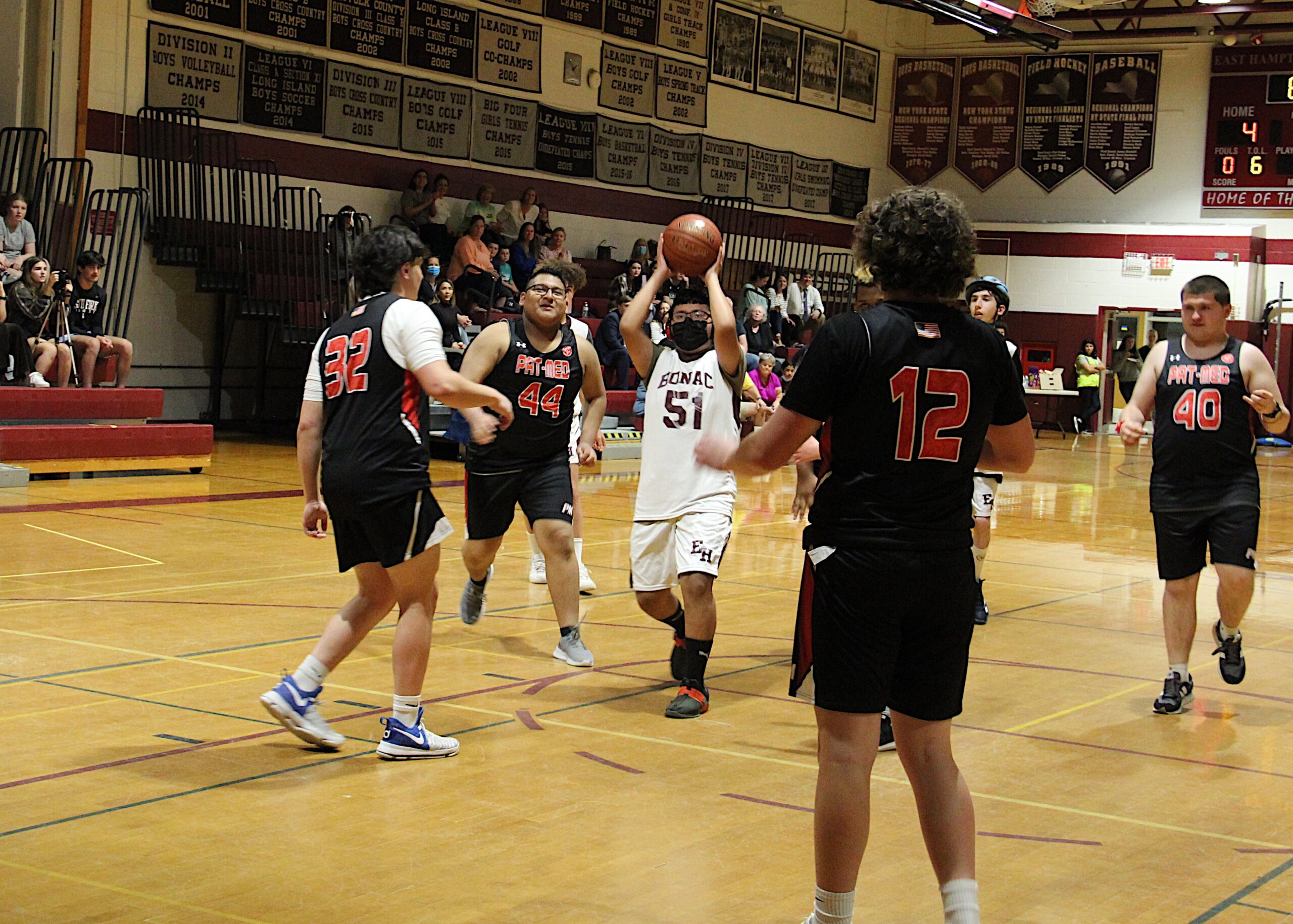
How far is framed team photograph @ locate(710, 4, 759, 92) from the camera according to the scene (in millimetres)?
24125

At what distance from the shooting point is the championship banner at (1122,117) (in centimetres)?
2672

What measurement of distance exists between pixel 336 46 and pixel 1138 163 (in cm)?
1556

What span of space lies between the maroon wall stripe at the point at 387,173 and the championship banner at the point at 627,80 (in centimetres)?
128

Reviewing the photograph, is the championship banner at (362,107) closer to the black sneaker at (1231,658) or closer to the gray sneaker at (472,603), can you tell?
the gray sneaker at (472,603)

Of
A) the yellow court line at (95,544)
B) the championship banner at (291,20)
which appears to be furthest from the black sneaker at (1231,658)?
the championship banner at (291,20)

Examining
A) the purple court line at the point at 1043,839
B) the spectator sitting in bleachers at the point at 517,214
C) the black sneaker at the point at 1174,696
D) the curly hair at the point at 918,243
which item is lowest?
the purple court line at the point at 1043,839

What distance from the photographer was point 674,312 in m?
5.99

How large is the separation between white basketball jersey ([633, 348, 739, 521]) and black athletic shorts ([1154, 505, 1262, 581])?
1758mm

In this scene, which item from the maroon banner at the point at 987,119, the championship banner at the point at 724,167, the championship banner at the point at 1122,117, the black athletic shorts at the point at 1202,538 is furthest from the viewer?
the maroon banner at the point at 987,119

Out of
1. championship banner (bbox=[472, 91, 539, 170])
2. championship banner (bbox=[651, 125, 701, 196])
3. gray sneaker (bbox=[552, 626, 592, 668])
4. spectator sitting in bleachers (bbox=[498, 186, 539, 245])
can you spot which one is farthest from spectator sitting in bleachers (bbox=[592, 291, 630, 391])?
gray sneaker (bbox=[552, 626, 592, 668])

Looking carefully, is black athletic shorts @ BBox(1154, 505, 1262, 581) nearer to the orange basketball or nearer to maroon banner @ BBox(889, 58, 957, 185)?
the orange basketball

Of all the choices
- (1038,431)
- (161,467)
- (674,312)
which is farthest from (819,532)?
(1038,431)

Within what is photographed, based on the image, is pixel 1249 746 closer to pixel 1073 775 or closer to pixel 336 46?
pixel 1073 775

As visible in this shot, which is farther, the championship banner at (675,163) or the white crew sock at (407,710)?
the championship banner at (675,163)
